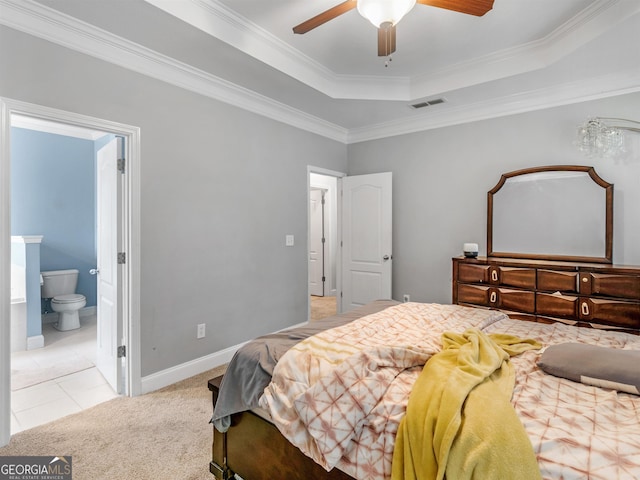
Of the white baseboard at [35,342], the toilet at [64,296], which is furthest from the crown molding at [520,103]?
the white baseboard at [35,342]

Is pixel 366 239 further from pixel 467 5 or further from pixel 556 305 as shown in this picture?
pixel 467 5

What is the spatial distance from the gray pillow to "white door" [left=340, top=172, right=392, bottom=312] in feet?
9.56

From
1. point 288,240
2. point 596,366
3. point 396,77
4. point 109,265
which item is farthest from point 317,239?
point 596,366

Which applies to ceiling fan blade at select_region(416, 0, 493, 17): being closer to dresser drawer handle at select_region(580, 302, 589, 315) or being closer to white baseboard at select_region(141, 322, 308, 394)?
dresser drawer handle at select_region(580, 302, 589, 315)

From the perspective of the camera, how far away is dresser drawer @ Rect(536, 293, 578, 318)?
282 cm

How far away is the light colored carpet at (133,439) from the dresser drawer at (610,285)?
10.0 feet

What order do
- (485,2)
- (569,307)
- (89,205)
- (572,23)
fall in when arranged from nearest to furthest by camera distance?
1. (485,2)
2. (572,23)
3. (569,307)
4. (89,205)

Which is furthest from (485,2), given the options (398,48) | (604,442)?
(604,442)

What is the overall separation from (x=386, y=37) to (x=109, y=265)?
8.58 feet

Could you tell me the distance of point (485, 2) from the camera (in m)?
1.67

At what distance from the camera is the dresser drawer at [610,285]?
2621mm

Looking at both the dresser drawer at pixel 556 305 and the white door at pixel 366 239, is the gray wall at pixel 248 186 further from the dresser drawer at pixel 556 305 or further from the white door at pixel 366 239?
the dresser drawer at pixel 556 305

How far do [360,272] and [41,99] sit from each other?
359 centimetres

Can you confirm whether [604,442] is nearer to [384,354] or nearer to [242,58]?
[384,354]
